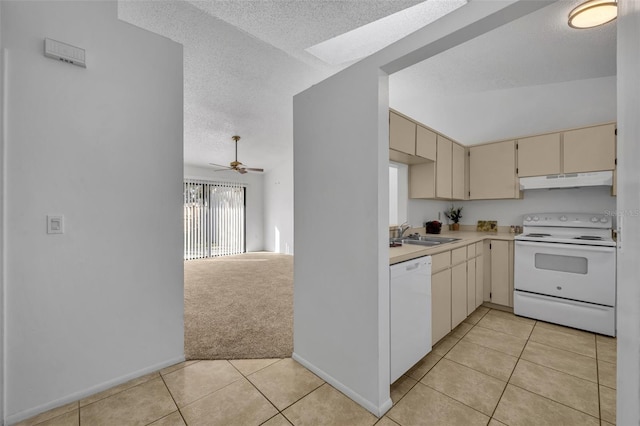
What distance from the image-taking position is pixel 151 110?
200 cm

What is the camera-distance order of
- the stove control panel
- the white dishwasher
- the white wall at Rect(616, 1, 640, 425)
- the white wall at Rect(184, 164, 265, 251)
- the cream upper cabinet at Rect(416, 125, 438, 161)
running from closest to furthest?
the white wall at Rect(616, 1, 640, 425) < the white dishwasher < the cream upper cabinet at Rect(416, 125, 438, 161) < the stove control panel < the white wall at Rect(184, 164, 265, 251)

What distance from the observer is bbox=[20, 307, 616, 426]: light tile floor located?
1565 millimetres

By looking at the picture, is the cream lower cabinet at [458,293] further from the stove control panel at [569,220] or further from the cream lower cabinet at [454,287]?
the stove control panel at [569,220]

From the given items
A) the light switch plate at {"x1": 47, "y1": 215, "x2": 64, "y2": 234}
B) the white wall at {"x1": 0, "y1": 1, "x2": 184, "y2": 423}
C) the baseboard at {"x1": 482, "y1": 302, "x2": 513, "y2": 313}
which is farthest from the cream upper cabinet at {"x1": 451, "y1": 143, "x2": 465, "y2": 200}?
the light switch plate at {"x1": 47, "y1": 215, "x2": 64, "y2": 234}

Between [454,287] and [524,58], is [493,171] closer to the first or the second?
[524,58]

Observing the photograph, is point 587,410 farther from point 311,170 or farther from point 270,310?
point 270,310

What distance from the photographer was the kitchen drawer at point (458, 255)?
2.48 metres

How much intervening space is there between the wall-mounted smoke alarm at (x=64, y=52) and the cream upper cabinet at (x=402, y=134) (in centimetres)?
217

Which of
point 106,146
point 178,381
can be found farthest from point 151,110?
point 178,381

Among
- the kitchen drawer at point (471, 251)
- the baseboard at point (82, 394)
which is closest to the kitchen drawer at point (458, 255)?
the kitchen drawer at point (471, 251)

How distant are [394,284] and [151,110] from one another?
2108 millimetres

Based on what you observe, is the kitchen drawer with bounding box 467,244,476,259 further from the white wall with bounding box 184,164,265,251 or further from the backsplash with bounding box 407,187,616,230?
the white wall with bounding box 184,164,265,251

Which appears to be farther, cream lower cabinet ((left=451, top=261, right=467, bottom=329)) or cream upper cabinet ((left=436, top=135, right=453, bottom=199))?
cream upper cabinet ((left=436, top=135, right=453, bottom=199))

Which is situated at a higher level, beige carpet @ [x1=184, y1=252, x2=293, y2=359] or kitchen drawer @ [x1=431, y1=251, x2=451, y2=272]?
kitchen drawer @ [x1=431, y1=251, x2=451, y2=272]
